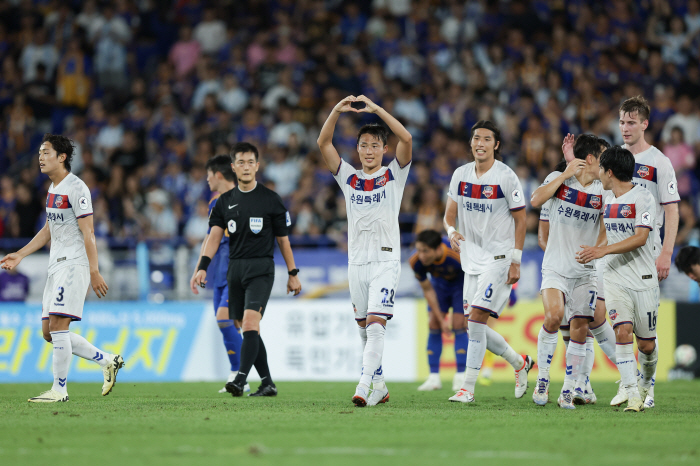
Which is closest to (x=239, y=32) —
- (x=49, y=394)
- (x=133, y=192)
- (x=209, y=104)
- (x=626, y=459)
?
(x=209, y=104)

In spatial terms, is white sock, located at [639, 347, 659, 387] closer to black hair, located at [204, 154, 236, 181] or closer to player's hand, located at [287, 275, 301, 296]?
player's hand, located at [287, 275, 301, 296]

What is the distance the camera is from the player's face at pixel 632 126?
889cm

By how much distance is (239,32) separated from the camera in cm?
2295

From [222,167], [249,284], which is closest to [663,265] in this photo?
[249,284]

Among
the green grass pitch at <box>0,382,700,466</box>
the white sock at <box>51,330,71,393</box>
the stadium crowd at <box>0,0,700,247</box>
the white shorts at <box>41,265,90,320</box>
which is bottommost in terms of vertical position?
the green grass pitch at <box>0,382,700,466</box>

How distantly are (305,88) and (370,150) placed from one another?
11664 millimetres

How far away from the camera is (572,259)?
8766mm

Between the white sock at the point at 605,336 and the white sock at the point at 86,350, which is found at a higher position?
the white sock at the point at 605,336

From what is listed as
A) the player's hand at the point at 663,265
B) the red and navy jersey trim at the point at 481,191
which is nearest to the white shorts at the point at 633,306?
the player's hand at the point at 663,265

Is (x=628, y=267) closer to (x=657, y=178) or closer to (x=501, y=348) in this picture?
(x=657, y=178)

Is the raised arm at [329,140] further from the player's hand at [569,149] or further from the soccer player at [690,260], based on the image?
the soccer player at [690,260]

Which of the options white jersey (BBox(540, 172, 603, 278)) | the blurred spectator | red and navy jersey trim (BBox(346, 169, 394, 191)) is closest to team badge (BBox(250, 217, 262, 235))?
red and navy jersey trim (BBox(346, 169, 394, 191))

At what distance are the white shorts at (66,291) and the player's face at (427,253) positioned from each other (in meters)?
4.29

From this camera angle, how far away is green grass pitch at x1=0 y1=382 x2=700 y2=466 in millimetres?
5582
